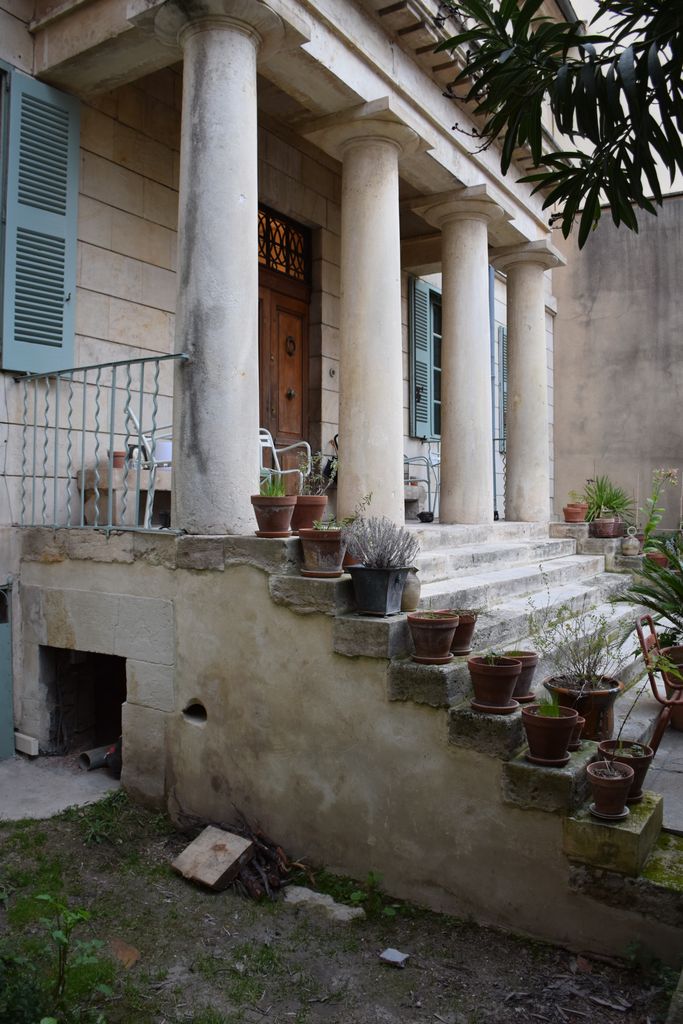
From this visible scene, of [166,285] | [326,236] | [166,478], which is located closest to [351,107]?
[166,285]

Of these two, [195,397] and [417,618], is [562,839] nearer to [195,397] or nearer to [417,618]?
[417,618]

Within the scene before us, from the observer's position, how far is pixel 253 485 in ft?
13.7

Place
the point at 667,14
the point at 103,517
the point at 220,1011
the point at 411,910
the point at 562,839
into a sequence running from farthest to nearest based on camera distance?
the point at 103,517, the point at 411,910, the point at 562,839, the point at 220,1011, the point at 667,14

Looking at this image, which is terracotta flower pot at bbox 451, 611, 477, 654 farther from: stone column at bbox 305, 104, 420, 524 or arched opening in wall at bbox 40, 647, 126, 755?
arched opening in wall at bbox 40, 647, 126, 755

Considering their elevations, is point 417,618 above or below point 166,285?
below

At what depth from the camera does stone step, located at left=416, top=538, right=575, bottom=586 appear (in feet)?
16.2

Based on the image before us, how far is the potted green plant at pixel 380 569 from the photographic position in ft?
11.7

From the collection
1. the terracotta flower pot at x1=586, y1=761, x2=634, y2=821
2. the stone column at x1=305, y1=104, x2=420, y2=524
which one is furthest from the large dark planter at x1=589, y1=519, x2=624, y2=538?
the terracotta flower pot at x1=586, y1=761, x2=634, y2=821

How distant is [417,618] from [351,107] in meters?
3.65

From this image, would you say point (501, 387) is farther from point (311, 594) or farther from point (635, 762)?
point (635, 762)

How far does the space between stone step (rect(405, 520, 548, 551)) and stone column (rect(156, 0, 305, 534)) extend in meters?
1.79

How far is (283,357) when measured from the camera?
7.07 metres

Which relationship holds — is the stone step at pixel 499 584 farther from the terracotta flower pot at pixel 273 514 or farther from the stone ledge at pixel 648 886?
the stone ledge at pixel 648 886

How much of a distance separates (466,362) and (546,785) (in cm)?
452
